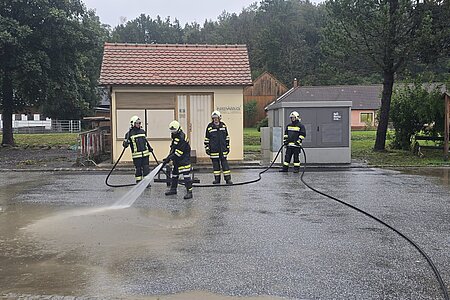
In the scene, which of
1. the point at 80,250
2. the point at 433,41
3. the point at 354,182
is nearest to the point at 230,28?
the point at 433,41

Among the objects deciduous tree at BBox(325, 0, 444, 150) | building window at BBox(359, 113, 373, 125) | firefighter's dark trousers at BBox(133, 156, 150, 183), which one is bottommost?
firefighter's dark trousers at BBox(133, 156, 150, 183)

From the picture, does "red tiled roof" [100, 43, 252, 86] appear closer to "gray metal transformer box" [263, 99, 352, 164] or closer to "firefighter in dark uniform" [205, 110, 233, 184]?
"gray metal transformer box" [263, 99, 352, 164]

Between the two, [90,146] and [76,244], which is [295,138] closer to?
[90,146]

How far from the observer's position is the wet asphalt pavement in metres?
5.50

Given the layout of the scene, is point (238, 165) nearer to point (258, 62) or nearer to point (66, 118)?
point (66, 118)

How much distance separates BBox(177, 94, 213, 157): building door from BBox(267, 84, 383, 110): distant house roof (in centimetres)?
3722

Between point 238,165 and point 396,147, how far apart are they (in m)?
9.27

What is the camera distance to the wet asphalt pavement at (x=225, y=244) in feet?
18.0

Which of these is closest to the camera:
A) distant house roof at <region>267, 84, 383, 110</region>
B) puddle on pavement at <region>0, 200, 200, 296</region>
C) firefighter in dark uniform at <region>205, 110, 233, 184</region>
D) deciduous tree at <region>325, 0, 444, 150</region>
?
puddle on pavement at <region>0, 200, 200, 296</region>

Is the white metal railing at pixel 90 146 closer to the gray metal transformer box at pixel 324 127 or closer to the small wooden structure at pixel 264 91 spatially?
the gray metal transformer box at pixel 324 127

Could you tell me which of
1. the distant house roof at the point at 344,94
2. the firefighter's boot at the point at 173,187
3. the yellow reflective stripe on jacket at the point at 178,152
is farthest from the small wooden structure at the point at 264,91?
the yellow reflective stripe on jacket at the point at 178,152

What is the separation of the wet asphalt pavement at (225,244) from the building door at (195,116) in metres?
6.77

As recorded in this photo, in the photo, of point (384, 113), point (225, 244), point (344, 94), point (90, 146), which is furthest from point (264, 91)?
point (225, 244)

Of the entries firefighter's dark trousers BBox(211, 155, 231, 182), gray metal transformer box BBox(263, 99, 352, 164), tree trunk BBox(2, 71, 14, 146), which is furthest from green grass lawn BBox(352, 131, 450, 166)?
tree trunk BBox(2, 71, 14, 146)
